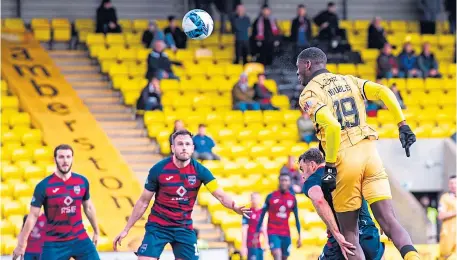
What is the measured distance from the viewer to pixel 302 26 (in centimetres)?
2353

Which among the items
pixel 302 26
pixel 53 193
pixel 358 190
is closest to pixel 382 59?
pixel 302 26

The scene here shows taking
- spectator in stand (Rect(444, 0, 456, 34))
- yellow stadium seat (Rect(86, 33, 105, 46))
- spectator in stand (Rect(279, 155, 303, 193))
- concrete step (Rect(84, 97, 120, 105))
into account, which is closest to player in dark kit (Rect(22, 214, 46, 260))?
spectator in stand (Rect(279, 155, 303, 193))

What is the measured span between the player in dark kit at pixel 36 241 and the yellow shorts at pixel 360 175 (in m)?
4.93

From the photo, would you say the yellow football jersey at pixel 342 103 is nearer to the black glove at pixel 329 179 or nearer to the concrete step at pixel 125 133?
the black glove at pixel 329 179

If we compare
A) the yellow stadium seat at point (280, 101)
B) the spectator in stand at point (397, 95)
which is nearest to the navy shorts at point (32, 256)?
the yellow stadium seat at point (280, 101)

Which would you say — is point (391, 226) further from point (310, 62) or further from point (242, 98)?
point (242, 98)

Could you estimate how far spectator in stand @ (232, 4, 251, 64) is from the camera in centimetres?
2295

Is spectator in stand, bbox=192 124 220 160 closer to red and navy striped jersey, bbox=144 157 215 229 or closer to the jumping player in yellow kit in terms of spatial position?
red and navy striped jersey, bbox=144 157 215 229

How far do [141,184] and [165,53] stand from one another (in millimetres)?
3406

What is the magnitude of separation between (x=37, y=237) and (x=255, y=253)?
3794mm

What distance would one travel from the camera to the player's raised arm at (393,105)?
9.18 meters

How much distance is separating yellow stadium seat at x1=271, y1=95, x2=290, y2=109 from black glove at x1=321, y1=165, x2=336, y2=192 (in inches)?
511

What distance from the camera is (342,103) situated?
948 cm

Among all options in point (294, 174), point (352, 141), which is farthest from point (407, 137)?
point (294, 174)
